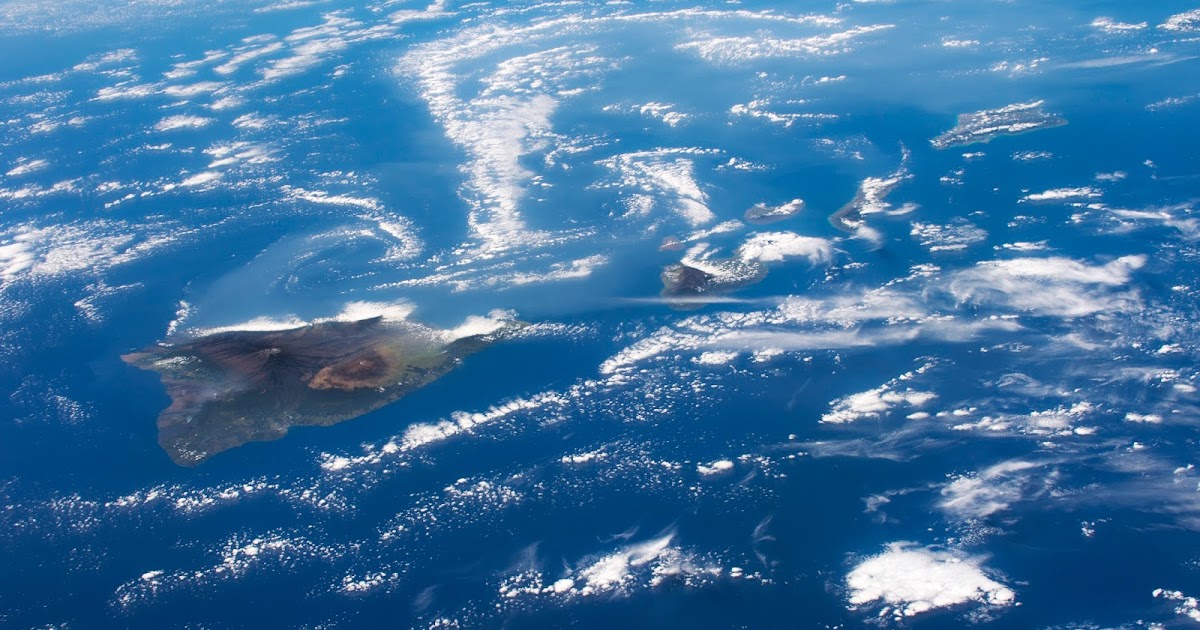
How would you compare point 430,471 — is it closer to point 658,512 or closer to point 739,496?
point 658,512

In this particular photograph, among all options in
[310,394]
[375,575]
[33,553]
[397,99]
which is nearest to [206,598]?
[375,575]

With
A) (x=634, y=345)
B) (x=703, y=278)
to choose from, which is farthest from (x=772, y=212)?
(x=634, y=345)

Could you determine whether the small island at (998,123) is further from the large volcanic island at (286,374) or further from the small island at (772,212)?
the large volcanic island at (286,374)

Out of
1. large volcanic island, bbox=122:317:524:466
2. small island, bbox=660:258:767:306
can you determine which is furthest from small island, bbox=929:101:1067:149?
large volcanic island, bbox=122:317:524:466

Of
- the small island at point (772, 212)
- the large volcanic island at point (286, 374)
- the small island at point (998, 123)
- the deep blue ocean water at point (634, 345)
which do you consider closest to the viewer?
the deep blue ocean water at point (634, 345)

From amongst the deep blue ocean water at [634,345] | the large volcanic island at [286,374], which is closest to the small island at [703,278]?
the deep blue ocean water at [634,345]

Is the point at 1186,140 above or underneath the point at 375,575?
above

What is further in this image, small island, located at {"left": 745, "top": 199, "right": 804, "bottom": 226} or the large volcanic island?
small island, located at {"left": 745, "top": 199, "right": 804, "bottom": 226}

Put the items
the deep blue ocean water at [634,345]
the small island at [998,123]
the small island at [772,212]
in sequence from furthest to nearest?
the small island at [998,123]
the small island at [772,212]
the deep blue ocean water at [634,345]

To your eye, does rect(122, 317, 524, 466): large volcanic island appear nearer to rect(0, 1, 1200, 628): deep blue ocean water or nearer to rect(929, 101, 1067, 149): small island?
rect(0, 1, 1200, 628): deep blue ocean water
